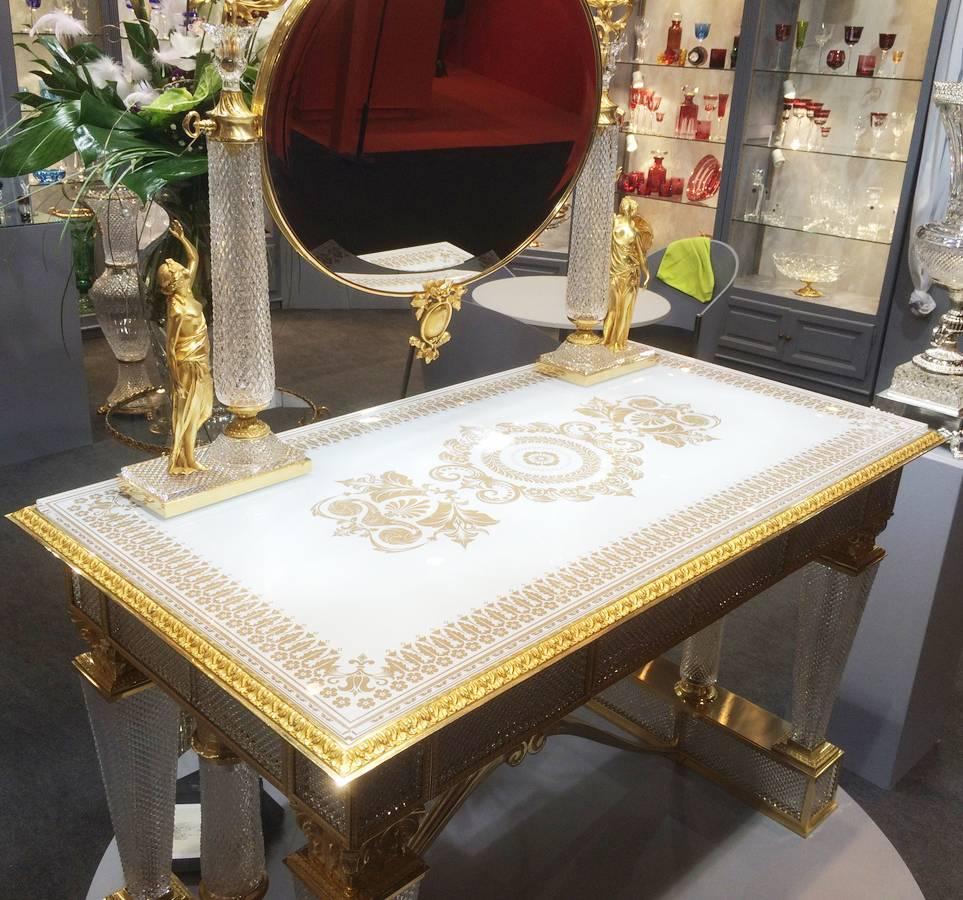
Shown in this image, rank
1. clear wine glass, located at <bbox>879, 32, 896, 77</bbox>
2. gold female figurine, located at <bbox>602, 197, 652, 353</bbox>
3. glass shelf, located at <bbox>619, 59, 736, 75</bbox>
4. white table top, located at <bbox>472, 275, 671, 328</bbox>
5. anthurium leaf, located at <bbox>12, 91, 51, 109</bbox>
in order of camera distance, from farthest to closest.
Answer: glass shelf, located at <bbox>619, 59, 736, 75</bbox> < clear wine glass, located at <bbox>879, 32, 896, 77</bbox> < white table top, located at <bbox>472, 275, 671, 328</bbox> < gold female figurine, located at <bbox>602, 197, 652, 353</bbox> < anthurium leaf, located at <bbox>12, 91, 51, 109</bbox>

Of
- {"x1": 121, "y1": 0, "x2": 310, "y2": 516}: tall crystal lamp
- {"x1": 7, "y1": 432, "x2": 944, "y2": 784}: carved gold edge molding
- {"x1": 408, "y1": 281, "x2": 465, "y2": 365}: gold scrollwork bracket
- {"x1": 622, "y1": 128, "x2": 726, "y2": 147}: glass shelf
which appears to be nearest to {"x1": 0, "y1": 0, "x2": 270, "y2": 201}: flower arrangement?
{"x1": 121, "y1": 0, "x2": 310, "y2": 516}: tall crystal lamp

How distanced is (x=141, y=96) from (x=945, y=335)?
178 centimetres

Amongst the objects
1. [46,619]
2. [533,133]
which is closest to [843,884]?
[533,133]

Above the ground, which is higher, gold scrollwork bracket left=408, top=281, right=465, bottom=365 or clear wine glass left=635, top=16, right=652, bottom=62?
clear wine glass left=635, top=16, right=652, bottom=62

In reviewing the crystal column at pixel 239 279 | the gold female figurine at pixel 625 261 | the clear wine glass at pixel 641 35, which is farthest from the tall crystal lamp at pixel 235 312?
the clear wine glass at pixel 641 35

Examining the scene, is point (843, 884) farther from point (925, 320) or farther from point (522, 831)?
point (925, 320)

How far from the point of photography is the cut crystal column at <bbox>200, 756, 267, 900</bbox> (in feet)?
4.97

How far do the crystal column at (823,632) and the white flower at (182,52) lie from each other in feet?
4.82

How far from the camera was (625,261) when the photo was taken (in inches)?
79.8

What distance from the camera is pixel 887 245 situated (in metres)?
4.79

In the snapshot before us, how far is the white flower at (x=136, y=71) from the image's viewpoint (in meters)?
1.70

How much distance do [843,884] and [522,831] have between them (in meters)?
0.67

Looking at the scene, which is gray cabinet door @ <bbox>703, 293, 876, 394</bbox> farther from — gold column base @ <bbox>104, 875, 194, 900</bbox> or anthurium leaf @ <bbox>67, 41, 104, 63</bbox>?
gold column base @ <bbox>104, 875, 194, 900</bbox>

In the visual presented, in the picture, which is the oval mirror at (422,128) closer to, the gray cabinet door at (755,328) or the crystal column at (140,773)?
the crystal column at (140,773)
